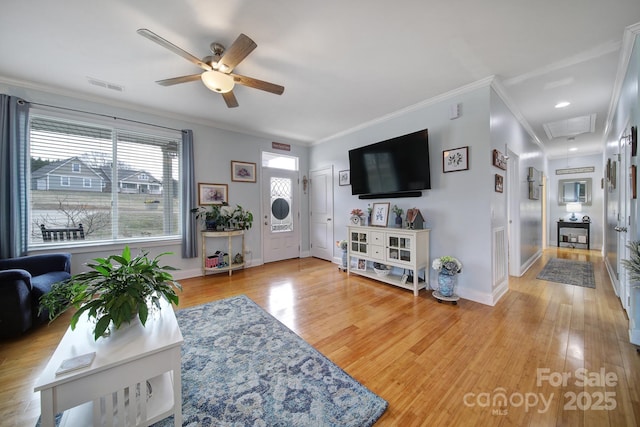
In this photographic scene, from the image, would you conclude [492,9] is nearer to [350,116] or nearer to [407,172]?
[407,172]

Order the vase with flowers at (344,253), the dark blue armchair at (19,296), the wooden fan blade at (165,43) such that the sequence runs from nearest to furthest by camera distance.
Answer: the wooden fan blade at (165,43), the dark blue armchair at (19,296), the vase with flowers at (344,253)

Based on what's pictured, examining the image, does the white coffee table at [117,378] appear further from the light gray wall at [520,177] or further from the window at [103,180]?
the light gray wall at [520,177]

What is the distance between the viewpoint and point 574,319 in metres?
2.30

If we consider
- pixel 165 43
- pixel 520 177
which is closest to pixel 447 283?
pixel 520 177

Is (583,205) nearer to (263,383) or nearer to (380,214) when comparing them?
(380,214)

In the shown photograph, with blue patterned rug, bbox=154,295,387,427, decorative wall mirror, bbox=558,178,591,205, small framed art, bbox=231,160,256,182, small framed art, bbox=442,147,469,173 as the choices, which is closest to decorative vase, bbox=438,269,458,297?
small framed art, bbox=442,147,469,173

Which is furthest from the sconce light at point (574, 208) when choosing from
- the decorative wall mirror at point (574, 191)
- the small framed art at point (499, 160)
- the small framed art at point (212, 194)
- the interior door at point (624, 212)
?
the small framed art at point (212, 194)

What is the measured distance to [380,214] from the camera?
12.1ft

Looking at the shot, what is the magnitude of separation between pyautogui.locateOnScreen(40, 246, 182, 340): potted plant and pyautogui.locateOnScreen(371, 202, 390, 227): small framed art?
2.97 m

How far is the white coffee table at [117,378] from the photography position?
0.91m

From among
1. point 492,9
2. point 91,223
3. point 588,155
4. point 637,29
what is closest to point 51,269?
point 91,223

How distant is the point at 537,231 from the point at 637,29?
13.3 ft

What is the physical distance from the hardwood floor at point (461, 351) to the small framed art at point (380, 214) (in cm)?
99

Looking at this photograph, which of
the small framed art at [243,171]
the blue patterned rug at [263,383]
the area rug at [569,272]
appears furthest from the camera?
the small framed art at [243,171]
